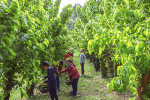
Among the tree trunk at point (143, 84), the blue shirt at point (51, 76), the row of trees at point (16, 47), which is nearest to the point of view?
the row of trees at point (16, 47)

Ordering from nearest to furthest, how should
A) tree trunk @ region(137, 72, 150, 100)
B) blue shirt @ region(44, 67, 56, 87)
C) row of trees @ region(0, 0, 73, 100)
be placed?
row of trees @ region(0, 0, 73, 100) → tree trunk @ region(137, 72, 150, 100) → blue shirt @ region(44, 67, 56, 87)

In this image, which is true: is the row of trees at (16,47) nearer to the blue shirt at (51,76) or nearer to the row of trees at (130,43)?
the row of trees at (130,43)

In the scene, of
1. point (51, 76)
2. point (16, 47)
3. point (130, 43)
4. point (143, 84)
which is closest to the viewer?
point (130, 43)

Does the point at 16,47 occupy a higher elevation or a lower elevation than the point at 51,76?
higher

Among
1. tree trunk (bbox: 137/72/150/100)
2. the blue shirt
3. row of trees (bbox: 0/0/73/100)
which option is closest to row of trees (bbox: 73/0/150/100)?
tree trunk (bbox: 137/72/150/100)

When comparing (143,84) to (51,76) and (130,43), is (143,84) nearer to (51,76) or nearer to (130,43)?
(130,43)

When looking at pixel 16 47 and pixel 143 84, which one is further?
pixel 143 84

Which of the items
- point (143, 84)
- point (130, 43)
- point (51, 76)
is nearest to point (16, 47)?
point (130, 43)

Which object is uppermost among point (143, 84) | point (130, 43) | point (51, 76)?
point (130, 43)

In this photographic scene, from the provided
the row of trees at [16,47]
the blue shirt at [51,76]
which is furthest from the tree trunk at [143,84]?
the blue shirt at [51,76]

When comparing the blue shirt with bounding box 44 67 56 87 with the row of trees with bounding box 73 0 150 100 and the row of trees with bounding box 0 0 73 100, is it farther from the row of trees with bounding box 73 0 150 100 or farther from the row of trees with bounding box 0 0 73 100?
the row of trees with bounding box 73 0 150 100

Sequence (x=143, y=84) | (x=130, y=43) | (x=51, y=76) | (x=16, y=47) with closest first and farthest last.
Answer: (x=130, y=43) → (x=16, y=47) → (x=143, y=84) → (x=51, y=76)

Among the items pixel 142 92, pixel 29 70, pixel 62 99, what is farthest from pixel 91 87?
pixel 29 70

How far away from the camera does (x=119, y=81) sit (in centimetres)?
294
